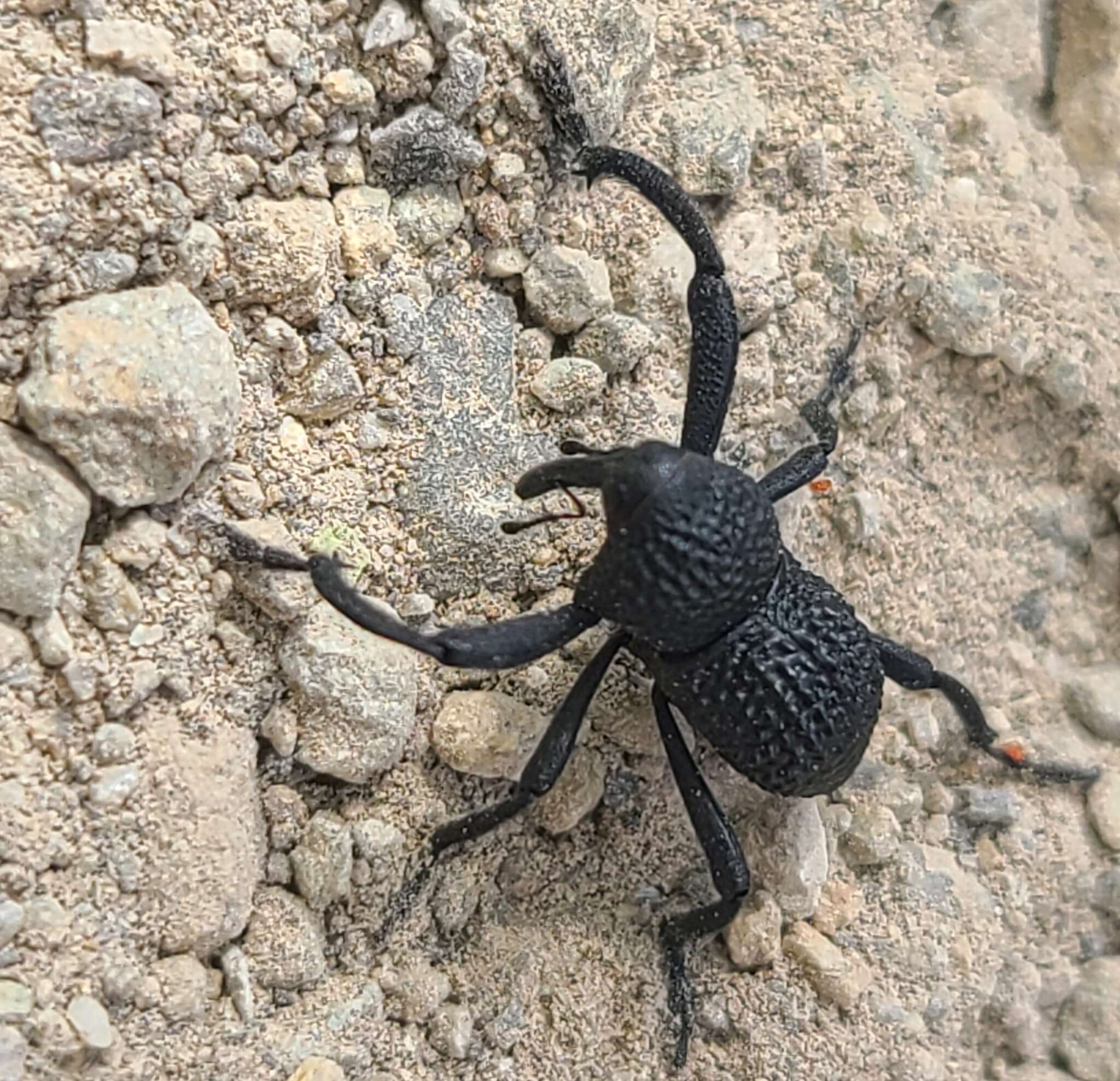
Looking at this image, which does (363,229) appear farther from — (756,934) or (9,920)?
(756,934)

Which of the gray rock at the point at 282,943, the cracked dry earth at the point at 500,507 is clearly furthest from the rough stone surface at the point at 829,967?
the gray rock at the point at 282,943

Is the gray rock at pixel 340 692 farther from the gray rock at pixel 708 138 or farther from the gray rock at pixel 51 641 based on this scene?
the gray rock at pixel 708 138

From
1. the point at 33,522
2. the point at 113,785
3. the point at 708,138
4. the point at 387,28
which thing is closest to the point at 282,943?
the point at 113,785

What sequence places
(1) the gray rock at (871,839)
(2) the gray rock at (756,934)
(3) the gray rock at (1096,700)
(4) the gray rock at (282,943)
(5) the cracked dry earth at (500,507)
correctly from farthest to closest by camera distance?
(3) the gray rock at (1096,700) < (1) the gray rock at (871,839) < (2) the gray rock at (756,934) < (4) the gray rock at (282,943) < (5) the cracked dry earth at (500,507)

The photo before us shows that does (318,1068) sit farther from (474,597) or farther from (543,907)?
(474,597)

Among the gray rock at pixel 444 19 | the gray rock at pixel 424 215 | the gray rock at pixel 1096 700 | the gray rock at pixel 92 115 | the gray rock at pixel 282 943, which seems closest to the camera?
the gray rock at pixel 92 115

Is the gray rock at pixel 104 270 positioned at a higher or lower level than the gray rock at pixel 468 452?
higher
